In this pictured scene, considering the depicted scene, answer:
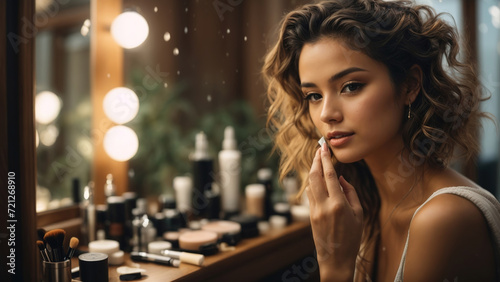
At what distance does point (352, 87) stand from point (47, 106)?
168cm

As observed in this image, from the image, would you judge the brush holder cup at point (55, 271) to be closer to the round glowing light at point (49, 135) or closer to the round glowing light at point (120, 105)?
the round glowing light at point (120, 105)

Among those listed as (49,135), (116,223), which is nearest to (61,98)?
(49,135)

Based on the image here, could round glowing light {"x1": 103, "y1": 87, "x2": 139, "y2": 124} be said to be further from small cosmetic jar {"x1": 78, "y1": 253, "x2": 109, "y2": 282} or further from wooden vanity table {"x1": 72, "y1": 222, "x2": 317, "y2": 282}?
Result: small cosmetic jar {"x1": 78, "y1": 253, "x2": 109, "y2": 282}

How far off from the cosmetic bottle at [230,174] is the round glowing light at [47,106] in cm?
99

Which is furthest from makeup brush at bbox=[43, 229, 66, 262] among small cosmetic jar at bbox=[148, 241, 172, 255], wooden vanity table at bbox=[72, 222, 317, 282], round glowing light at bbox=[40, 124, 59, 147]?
round glowing light at bbox=[40, 124, 59, 147]

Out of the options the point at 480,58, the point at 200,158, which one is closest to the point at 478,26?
the point at 480,58

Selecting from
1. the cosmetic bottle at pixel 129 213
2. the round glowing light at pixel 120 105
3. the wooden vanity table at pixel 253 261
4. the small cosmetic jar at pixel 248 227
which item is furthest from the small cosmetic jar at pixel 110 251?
the round glowing light at pixel 120 105

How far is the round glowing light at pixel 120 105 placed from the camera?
1455mm

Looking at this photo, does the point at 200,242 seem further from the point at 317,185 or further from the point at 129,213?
the point at 317,185

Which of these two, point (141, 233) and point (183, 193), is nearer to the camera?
point (141, 233)

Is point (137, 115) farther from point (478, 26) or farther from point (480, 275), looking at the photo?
point (478, 26)

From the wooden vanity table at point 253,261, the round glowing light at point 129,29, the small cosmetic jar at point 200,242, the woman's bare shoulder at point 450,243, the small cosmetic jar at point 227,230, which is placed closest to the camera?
the woman's bare shoulder at point 450,243

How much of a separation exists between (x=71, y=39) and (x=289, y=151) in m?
1.47

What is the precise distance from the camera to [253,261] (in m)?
1.25
